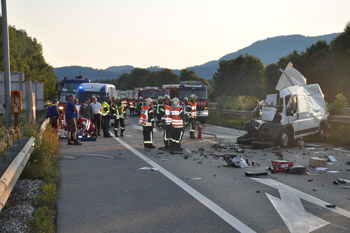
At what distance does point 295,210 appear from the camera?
5977 mm

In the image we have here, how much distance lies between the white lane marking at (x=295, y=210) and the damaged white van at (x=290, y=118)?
6353mm

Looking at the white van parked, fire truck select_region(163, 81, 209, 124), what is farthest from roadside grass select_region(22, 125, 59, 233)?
fire truck select_region(163, 81, 209, 124)

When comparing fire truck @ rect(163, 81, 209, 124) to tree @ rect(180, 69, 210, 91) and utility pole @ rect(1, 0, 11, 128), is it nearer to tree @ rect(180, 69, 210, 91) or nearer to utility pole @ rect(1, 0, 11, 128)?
utility pole @ rect(1, 0, 11, 128)

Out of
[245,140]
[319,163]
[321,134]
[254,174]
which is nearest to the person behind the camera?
[254,174]

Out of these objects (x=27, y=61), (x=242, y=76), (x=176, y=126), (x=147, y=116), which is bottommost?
(x=176, y=126)

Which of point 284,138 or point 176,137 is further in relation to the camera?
point 284,138

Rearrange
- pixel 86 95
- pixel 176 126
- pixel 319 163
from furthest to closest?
pixel 86 95
pixel 176 126
pixel 319 163

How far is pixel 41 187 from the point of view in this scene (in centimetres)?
733

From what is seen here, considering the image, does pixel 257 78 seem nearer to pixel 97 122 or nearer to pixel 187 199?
pixel 97 122

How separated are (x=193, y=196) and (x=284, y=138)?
26.6 ft

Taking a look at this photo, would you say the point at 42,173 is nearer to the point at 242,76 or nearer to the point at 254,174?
the point at 254,174

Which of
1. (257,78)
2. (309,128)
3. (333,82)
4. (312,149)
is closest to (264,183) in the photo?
(312,149)

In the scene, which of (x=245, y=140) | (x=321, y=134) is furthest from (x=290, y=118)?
(x=321, y=134)

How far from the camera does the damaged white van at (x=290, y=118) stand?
1396 centimetres
